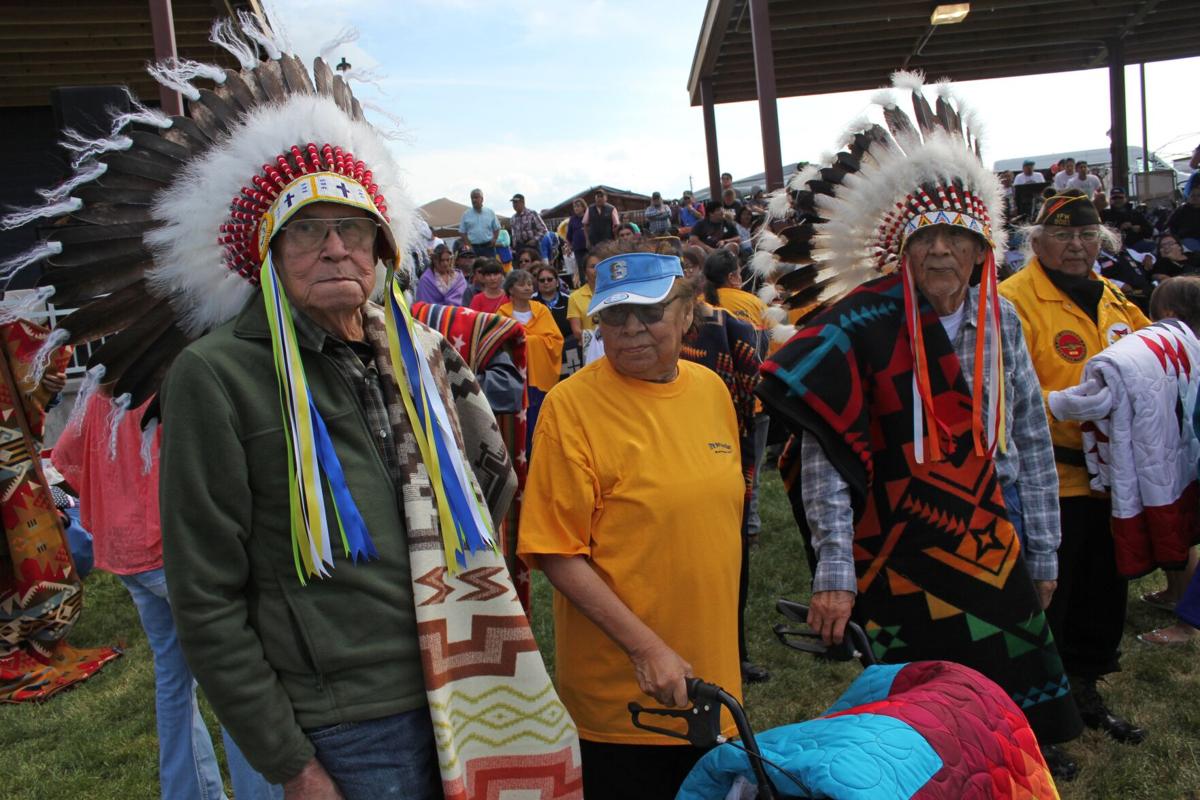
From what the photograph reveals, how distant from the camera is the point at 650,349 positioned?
2.32 meters

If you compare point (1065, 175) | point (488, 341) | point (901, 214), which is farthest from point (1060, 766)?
point (1065, 175)

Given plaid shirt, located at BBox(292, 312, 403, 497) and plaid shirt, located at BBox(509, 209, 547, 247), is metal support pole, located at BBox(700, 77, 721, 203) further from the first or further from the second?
plaid shirt, located at BBox(292, 312, 403, 497)

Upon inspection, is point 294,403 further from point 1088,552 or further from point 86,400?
point 1088,552

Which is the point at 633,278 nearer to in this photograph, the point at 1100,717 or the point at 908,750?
the point at 908,750

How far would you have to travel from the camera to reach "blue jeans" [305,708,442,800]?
1.72 metres

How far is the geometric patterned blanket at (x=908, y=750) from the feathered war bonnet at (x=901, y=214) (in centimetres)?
99

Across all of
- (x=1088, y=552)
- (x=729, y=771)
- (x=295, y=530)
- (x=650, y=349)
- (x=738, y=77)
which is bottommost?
(x=1088, y=552)

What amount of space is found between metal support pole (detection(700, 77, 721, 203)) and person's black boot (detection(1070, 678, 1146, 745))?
10.9m

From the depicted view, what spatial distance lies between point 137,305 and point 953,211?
2.30 m

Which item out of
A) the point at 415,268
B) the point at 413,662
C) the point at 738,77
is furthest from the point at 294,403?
the point at 738,77

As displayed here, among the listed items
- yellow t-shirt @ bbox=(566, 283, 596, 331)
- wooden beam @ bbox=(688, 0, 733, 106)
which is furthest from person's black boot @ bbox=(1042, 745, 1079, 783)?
wooden beam @ bbox=(688, 0, 733, 106)

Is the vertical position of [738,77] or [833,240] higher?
[738,77]

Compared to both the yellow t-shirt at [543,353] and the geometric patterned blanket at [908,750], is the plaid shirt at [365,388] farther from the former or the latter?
the yellow t-shirt at [543,353]

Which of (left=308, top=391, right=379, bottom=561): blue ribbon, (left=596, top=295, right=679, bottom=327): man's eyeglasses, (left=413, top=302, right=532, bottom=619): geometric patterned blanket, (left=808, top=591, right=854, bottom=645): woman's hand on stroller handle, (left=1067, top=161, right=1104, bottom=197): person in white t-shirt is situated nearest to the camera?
(left=308, top=391, right=379, bottom=561): blue ribbon
